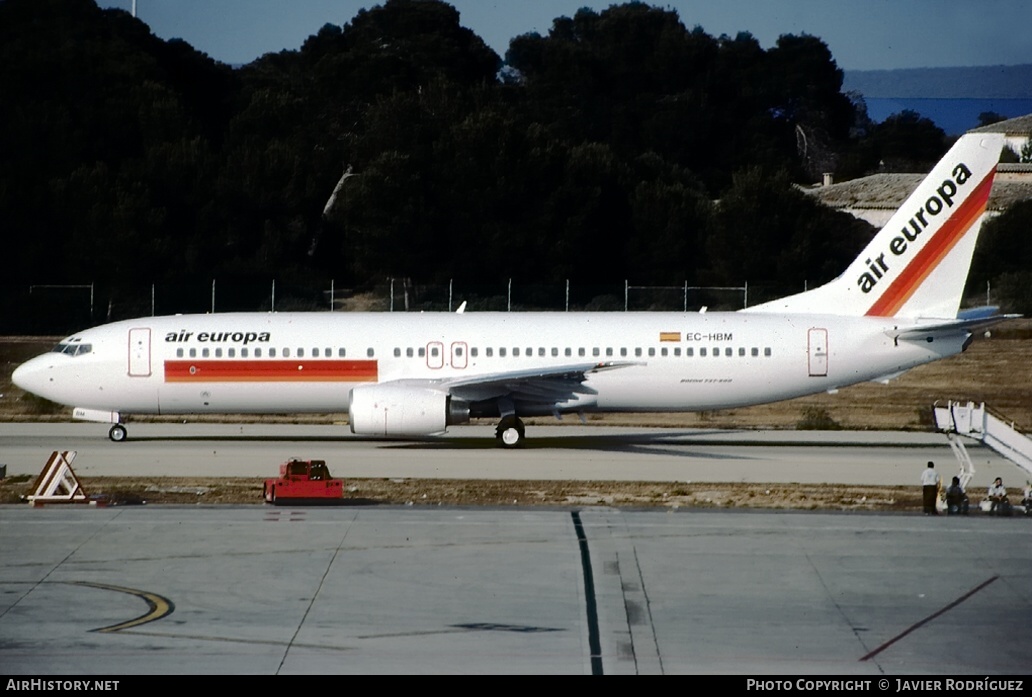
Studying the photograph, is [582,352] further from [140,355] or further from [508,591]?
[508,591]

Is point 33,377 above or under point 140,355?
under

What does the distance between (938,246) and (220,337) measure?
1871cm

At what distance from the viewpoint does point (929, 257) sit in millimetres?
37438

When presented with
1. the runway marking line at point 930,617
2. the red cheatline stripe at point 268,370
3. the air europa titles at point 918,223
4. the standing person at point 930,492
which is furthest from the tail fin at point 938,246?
the runway marking line at point 930,617

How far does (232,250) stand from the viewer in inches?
3162

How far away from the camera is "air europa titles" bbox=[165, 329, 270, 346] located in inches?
1463

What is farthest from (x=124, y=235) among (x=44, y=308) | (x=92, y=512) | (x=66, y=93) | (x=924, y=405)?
(x=92, y=512)

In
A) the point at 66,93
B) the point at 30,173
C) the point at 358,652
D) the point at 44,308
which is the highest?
the point at 66,93

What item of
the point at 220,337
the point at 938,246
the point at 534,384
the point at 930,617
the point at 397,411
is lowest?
the point at 930,617

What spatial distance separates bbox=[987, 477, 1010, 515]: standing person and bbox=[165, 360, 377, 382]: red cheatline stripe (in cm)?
1647

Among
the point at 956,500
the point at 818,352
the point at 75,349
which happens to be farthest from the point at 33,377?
the point at 956,500

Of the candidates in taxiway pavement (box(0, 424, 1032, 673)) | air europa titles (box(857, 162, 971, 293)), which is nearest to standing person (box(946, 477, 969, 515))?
taxiway pavement (box(0, 424, 1032, 673))
